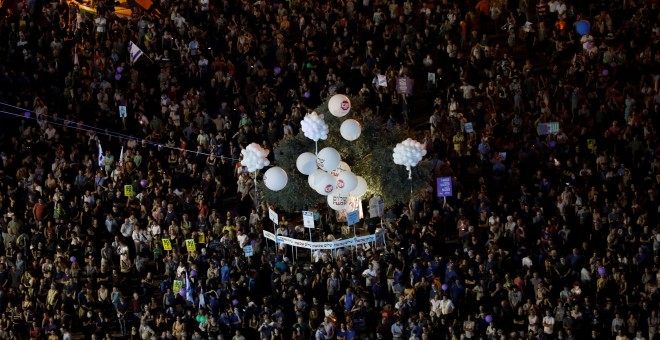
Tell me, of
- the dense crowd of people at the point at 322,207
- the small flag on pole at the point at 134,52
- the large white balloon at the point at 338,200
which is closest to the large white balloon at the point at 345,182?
the large white balloon at the point at 338,200

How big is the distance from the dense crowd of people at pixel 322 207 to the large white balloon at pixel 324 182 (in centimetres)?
307

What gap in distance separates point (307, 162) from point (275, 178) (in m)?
0.68

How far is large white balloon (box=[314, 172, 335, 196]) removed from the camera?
2706 cm

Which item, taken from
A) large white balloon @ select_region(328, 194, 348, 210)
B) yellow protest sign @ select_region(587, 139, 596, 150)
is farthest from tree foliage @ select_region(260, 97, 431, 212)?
yellow protest sign @ select_region(587, 139, 596, 150)

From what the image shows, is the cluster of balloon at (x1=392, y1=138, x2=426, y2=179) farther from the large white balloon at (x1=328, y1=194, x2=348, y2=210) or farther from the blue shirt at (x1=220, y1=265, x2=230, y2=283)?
the blue shirt at (x1=220, y1=265, x2=230, y2=283)

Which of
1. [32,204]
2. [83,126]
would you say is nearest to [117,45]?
[83,126]

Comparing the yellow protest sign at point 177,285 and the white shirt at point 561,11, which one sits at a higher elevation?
the white shirt at point 561,11

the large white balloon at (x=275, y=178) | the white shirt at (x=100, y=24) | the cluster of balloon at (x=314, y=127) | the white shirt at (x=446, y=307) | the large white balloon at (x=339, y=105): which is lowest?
the white shirt at (x=446, y=307)

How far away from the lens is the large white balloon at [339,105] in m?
27.2

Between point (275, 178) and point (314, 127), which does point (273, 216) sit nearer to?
point (275, 178)

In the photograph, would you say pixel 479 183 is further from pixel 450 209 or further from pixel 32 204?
pixel 32 204

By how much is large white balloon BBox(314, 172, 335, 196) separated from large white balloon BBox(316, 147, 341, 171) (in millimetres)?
148

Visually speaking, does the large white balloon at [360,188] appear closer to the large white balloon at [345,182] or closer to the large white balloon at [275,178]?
the large white balloon at [345,182]

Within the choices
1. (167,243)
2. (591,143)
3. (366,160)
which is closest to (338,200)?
(366,160)
